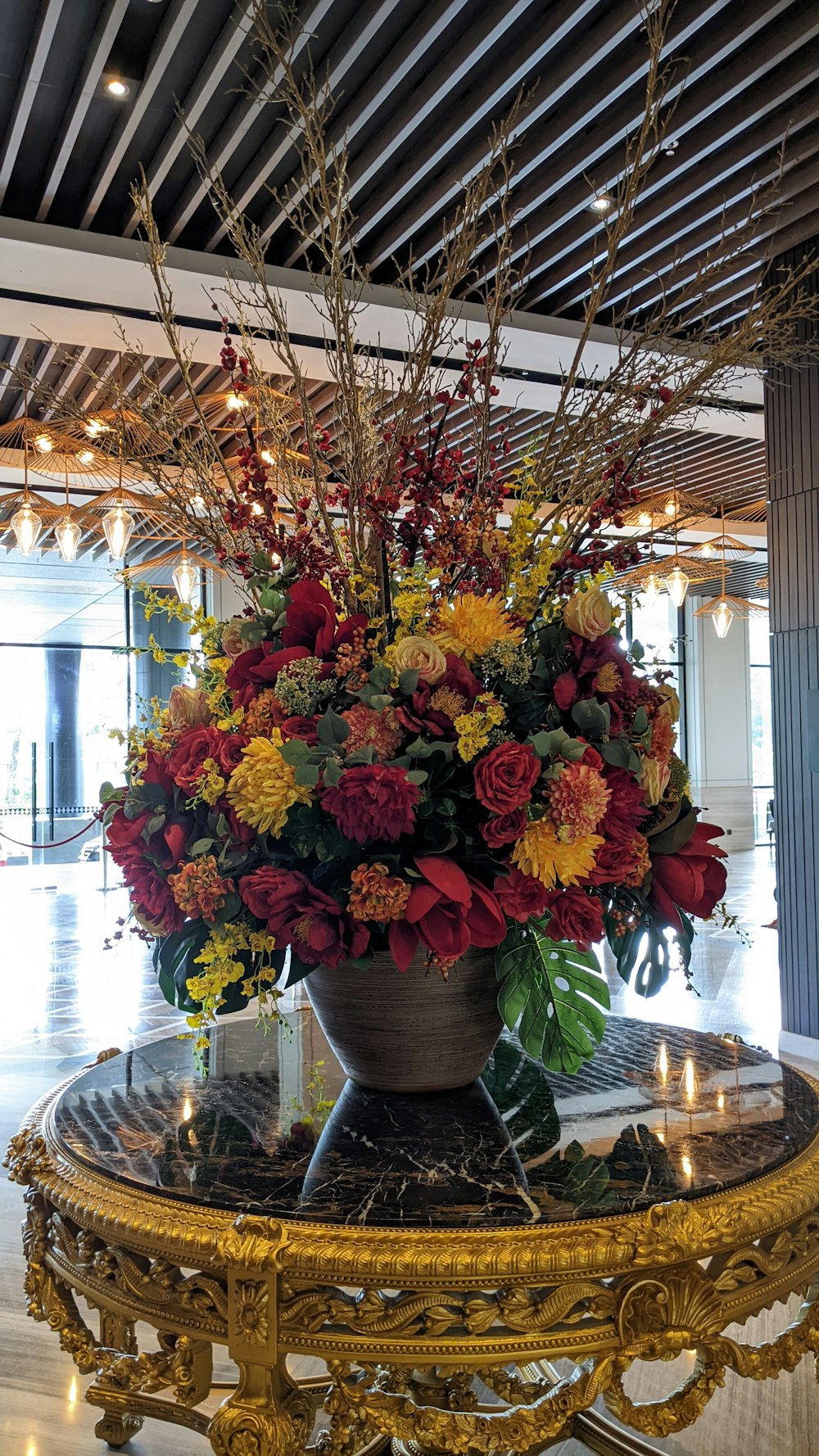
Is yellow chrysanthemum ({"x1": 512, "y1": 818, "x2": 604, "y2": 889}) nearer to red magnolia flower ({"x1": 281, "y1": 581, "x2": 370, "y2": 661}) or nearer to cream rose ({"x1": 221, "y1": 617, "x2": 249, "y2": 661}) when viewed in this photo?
red magnolia flower ({"x1": 281, "y1": 581, "x2": 370, "y2": 661})

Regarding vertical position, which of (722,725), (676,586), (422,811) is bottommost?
(422,811)

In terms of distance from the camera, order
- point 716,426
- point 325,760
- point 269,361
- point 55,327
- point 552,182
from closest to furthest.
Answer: point 325,760, point 552,182, point 55,327, point 269,361, point 716,426

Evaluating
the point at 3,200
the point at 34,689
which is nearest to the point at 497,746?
the point at 3,200

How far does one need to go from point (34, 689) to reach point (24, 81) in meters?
10.1

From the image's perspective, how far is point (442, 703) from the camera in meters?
Answer: 1.17

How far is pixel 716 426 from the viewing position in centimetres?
720

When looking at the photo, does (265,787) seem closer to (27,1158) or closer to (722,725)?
(27,1158)

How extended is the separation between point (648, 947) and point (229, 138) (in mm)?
3885

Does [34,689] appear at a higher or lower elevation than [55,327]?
lower

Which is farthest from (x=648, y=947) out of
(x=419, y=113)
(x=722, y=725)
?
(x=722, y=725)

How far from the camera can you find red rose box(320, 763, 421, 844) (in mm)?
1079

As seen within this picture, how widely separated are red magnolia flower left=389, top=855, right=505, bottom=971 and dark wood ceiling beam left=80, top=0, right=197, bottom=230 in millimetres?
3434

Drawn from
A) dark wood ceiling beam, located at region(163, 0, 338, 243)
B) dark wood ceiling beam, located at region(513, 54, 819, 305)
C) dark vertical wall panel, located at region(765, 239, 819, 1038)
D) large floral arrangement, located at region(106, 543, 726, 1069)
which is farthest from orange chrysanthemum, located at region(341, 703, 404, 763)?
dark vertical wall panel, located at region(765, 239, 819, 1038)

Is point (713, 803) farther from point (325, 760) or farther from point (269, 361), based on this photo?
point (325, 760)
